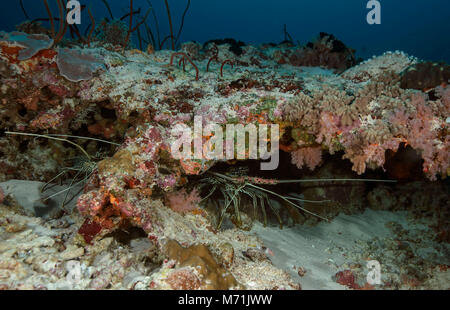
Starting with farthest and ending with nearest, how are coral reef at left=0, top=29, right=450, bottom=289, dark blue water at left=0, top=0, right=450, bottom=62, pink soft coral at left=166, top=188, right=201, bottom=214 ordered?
1. dark blue water at left=0, top=0, right=450, bottom=62
2. pink soft coral at left=166, top=188, right=201, bottom=214
3. coral reef at left=0, top=29, right=450, bottom=289

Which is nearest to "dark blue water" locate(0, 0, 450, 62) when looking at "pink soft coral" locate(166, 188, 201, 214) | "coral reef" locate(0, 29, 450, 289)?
"coral reef" locate(0, 29, 450, 289)

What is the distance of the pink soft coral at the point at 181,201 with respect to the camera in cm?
352

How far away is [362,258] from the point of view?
3713 mm

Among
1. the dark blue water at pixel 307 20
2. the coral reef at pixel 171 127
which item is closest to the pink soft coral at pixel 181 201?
the coral reef at pixel 171 127

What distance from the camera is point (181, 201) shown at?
3541mm

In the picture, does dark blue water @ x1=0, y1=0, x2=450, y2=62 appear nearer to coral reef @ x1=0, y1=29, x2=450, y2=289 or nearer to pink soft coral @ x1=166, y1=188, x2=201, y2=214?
coral reef @ x1=0, y1=29, x2=450, y2=289

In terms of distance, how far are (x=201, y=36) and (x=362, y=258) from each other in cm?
12340

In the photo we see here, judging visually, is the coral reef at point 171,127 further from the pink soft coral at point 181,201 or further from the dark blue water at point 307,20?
the dark blue water at point 307,20

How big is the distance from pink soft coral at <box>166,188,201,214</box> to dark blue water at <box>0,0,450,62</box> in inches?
2186

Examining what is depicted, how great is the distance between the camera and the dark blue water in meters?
59.2

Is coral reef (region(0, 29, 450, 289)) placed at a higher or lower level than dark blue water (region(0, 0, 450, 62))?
lower

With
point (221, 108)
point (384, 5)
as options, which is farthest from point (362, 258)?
point (384, 5)

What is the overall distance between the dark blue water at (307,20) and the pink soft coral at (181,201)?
55516 millimetres

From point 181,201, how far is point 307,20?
121m
